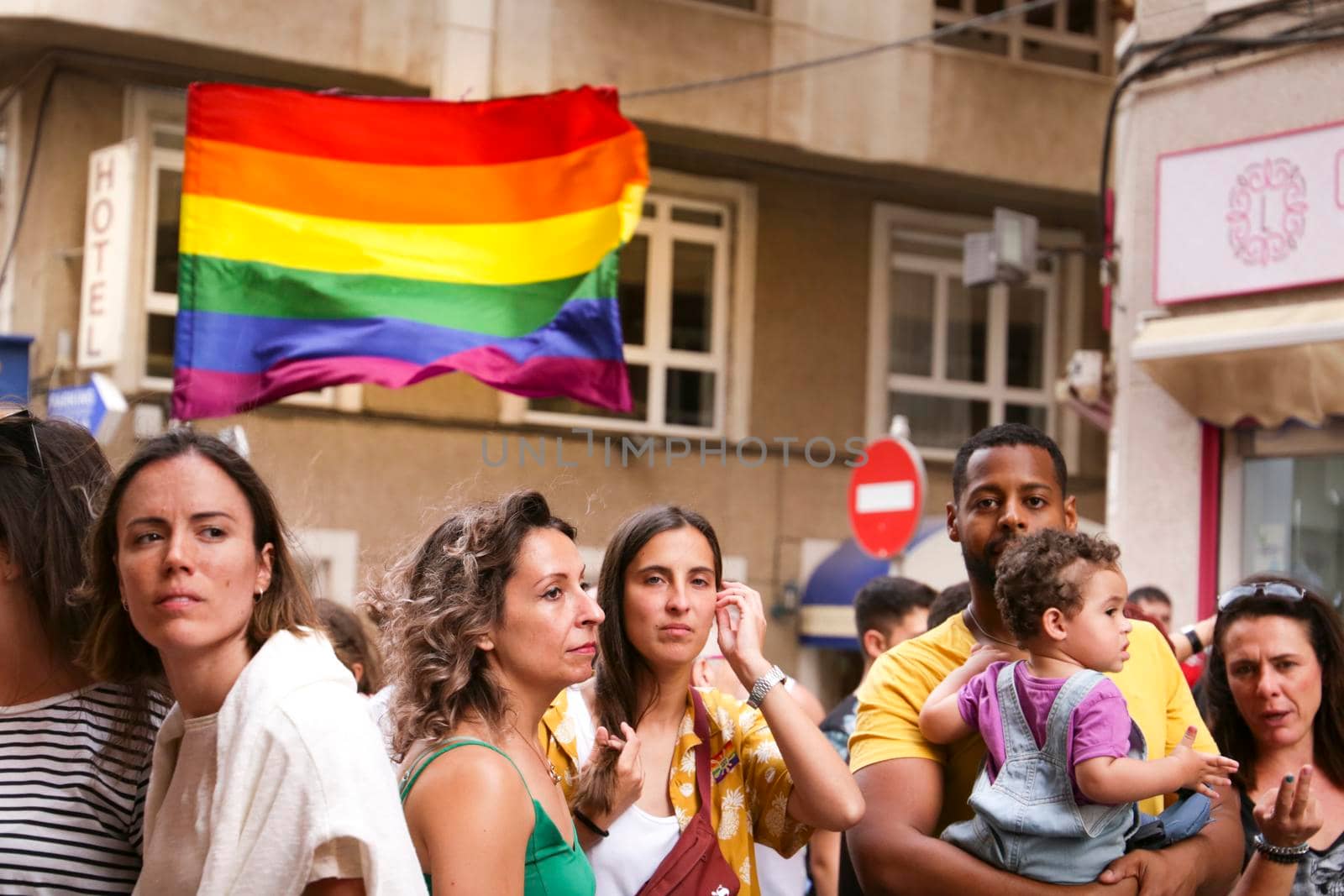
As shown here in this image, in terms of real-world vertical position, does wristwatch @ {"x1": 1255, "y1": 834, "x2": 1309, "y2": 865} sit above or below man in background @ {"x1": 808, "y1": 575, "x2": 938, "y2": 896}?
below

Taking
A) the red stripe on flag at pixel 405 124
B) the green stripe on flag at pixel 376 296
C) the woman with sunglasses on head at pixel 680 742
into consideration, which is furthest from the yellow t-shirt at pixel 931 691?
the red stripe on flag at pixel 405 124

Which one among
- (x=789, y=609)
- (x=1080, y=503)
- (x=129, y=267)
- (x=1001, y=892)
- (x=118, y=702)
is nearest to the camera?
(x=118, y=702)

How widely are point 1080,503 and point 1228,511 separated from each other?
7525 millimetres

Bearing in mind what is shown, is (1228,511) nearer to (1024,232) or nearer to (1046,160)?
(1024,232)

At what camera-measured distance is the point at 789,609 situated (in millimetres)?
16219

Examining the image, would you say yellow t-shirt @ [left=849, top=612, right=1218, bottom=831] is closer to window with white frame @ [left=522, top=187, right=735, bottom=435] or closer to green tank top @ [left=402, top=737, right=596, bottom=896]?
green tank top @ [left=402, top=737, right=596, bottom=896]

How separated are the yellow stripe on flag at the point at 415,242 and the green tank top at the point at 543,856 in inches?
186

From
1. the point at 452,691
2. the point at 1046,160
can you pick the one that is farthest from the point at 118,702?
the point at 1046,160

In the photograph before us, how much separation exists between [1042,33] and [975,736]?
14.6 meters

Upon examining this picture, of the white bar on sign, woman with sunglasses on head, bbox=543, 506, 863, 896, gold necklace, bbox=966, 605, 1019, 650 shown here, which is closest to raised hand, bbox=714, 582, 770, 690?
woman with sunglasses on head, bbox=543, 506, 863, 896

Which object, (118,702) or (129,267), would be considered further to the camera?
(129,267)

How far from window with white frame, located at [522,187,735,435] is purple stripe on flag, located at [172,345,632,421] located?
753 cm

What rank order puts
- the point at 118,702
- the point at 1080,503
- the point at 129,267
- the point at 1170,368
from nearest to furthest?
the point at 118,702
the point at 1170,368
the point at 129,267
the point at 1080,503

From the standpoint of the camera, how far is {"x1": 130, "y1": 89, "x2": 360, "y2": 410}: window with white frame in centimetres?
1405
